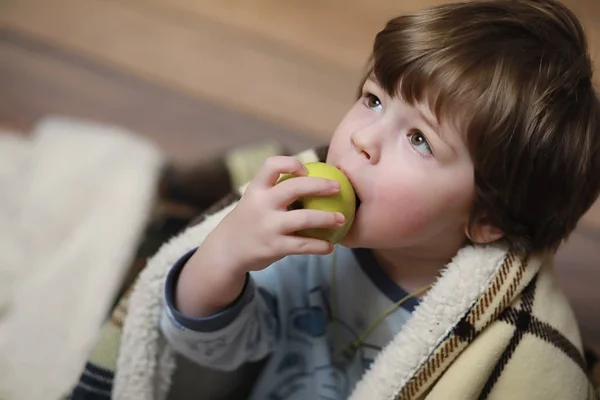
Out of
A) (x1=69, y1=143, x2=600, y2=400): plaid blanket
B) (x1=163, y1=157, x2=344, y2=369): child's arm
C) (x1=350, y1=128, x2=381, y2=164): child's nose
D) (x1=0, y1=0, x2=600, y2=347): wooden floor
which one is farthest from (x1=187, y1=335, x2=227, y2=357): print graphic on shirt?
(x1=0, y1=0, x2=600, y2=347): wooden floor

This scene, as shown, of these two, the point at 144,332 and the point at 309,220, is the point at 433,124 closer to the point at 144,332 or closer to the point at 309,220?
the point at 309,220

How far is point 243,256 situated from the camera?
642 millimetres

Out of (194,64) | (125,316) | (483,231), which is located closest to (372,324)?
(483,231)

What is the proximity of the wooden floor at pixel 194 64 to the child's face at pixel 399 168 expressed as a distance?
2.25 feet

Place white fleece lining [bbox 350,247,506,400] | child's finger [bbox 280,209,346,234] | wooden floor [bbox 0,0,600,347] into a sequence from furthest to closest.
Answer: wooden floor [bbox 0,0,600,347], white fleece lining [bbox 350,247,506,400], child's finger [bbox 280,209,346,234]

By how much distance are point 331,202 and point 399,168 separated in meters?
0.08

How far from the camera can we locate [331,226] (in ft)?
1.96

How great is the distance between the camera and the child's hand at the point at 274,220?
59 centimetres

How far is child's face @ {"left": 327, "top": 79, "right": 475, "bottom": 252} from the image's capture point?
630 millimetres

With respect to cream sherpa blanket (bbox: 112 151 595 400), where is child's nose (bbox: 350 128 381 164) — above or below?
above

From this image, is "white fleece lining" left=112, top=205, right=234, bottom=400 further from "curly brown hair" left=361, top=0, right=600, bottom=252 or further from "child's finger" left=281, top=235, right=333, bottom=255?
"curly brown hair" left=361, top=0, right=600, bottom=252

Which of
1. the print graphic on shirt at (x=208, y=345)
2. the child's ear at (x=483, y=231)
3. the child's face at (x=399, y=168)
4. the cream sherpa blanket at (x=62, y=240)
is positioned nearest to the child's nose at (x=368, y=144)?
the child's face at (x=399, y=168)

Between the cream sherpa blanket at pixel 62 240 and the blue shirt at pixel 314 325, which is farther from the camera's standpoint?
the cream sherpa blanket at pixel 62 240

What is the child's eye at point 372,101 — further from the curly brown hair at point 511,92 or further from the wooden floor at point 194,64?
the wooden floor at point 194,64
